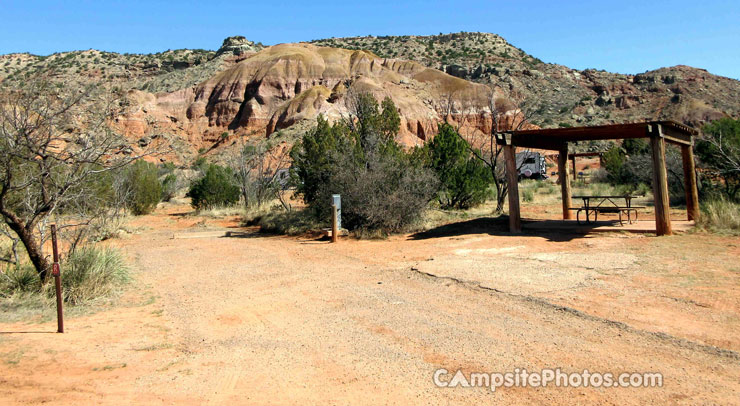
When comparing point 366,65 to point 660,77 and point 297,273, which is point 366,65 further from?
point 297,273

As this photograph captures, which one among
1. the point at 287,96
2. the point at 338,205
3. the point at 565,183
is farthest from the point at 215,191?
the point at 287,96

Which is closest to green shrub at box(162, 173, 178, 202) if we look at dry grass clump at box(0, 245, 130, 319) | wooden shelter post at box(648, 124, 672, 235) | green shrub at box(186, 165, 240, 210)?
green shrub at box(186, 165, 240, 210)

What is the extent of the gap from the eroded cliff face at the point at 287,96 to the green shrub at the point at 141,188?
29.4 m

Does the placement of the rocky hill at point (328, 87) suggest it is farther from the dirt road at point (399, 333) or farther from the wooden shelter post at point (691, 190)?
the dirt road at point (399, 333)

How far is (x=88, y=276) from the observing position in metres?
7.60

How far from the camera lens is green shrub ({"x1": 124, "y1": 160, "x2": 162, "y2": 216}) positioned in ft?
79.2

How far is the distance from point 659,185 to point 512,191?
358 centimetres

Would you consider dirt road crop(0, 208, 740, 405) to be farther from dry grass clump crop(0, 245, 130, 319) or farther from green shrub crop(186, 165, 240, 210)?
green shrub crop(186, 165, 240, 210)

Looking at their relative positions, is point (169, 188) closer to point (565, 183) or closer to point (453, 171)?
point (453, 171)

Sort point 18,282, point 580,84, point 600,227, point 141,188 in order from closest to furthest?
point 18,282, point 600,227, point 141,188, point 580,84

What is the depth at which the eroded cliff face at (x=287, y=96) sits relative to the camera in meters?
59.4

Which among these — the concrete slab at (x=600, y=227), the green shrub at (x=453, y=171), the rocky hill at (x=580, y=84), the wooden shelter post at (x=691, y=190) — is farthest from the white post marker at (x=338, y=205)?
the rocky hill at (x=580, y=84)

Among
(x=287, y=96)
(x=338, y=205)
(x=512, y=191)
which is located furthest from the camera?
(x=287, y=96)

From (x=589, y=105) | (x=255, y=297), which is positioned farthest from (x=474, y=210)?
(x=589, y=105)
